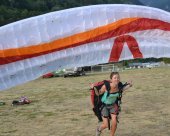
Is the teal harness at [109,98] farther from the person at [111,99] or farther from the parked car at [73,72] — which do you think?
the parked car at [73,72]

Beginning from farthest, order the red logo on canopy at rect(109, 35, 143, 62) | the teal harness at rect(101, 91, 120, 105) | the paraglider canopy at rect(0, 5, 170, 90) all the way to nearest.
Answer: the teal harness at rect(101, 91, 120, 105) < the red logo on canopy at rect(109, 35, 143, 62) < the paraglider canopy at rect(0, 5, 170, 90)

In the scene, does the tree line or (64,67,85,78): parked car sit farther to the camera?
(64,67,85,78): parked car

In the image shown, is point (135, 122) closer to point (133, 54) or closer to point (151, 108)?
point (151, 108)

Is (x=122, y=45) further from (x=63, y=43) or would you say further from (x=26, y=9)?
(x=26, y=9)

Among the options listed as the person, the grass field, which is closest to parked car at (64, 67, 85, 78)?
the grass field

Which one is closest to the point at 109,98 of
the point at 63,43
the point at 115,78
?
the point at 115,78

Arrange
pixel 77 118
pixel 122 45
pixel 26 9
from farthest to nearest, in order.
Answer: pixel 26 9 → pixel 77 118 → pixel 122 45

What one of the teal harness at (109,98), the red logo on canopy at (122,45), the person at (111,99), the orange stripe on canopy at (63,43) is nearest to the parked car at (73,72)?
the person at (111,99)

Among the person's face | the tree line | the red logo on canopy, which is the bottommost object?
the person's face

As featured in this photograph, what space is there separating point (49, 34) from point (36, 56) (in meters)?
0.54

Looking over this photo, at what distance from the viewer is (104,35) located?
8.64 metres

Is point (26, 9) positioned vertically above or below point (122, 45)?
above

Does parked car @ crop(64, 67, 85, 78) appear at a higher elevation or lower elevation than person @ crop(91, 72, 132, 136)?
lower

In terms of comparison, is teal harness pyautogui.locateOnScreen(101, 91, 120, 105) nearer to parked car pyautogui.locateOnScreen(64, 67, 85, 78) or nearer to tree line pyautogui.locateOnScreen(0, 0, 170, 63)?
tree line pyautogui.locateOnScreen(0, 0, 170, 63)
